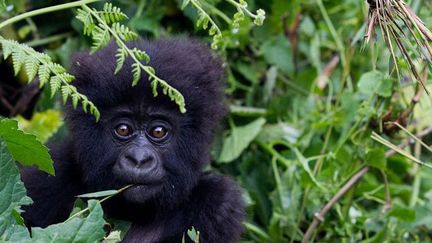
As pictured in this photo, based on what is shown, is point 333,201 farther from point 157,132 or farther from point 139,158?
point 139,158

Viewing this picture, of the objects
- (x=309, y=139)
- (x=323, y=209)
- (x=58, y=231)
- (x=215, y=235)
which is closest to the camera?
(x=58, y=231)

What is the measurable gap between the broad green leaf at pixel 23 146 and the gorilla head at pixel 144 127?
1.27 ft

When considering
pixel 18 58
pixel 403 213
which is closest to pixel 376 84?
pixel 403 213

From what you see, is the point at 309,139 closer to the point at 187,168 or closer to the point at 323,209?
the point at 323,209

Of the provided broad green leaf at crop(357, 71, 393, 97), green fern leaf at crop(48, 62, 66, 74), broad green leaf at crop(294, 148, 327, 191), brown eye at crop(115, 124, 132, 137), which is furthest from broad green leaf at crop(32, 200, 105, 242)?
broad green leaf at crop(357, 71, 393, 97)

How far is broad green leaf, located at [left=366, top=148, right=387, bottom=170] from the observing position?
3.85 meters

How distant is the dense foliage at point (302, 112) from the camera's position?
4000mm

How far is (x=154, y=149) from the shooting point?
10.9 feet

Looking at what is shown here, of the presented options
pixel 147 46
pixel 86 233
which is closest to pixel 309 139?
pixel 147 46

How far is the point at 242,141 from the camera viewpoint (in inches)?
181

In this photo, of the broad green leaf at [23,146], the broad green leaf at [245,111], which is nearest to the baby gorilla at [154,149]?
the broad green leaf at [23,146]

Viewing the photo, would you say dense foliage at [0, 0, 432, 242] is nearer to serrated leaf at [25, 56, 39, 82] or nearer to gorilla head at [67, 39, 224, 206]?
gorilla head at [67, 39, 224, 206]

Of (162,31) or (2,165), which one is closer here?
(2,165)

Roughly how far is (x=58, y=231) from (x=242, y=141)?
2.13m
